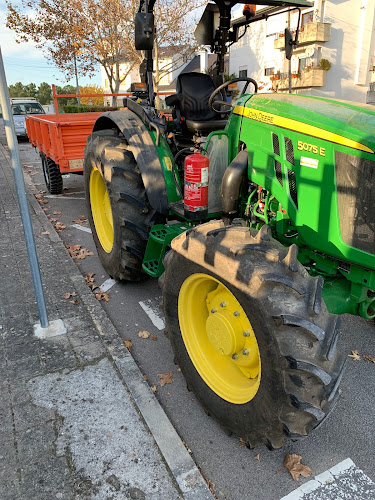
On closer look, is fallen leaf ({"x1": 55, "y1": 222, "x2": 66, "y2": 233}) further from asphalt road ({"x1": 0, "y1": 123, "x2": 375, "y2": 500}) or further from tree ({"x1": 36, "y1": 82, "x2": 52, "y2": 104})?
tree ({"x1": 36, "y1": 82, "x2": 52, "y2": 104})

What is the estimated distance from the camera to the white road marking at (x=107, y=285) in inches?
162

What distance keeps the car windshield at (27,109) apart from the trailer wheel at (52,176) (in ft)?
35.7

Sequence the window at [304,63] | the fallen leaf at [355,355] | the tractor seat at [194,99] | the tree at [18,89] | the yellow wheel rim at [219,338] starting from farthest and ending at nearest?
the tree at [18,89]
the window at [304,63]
the tractor seat at [194,99]
the fallen leaf at [355,355]
the yellow wheel rim at [219,338]

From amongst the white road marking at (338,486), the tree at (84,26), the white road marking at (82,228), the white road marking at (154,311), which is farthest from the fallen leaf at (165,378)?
the tree at (84,26)

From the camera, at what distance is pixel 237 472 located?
7.11 feet

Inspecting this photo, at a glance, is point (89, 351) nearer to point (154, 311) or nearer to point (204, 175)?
point (154, 311)

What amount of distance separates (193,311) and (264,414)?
0.79 m

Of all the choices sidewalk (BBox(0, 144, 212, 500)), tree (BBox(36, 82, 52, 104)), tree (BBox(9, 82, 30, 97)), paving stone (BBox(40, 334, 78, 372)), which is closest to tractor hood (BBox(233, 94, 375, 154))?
sidewalk (BBox(0, 144, 212, 500))

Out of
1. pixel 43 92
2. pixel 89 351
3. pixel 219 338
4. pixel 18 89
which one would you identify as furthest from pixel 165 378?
pixel 18 89

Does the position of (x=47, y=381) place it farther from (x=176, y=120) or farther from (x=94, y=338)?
(x=176, y=120)

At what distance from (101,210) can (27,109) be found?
15.1m

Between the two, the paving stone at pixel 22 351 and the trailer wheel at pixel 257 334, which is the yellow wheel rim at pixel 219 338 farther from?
the paving stone at pixel 22 351

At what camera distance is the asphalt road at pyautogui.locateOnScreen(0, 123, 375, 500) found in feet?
7.00

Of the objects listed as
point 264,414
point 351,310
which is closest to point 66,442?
point 264,414
